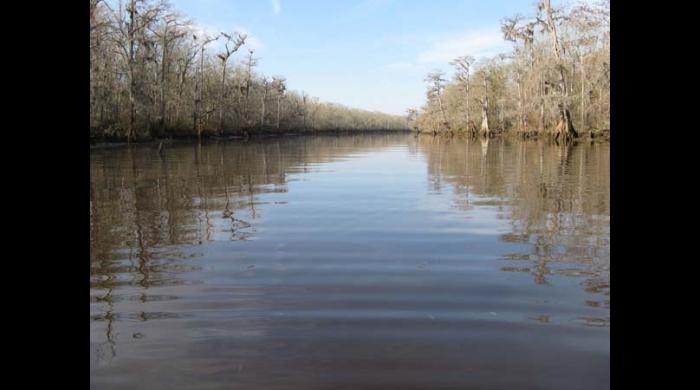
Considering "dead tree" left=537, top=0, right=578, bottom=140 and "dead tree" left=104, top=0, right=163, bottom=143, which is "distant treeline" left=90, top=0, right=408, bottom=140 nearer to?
"dead tree" left=104, top=0, right=163, bottom=143

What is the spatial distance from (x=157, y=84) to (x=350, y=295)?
45276 millimetres

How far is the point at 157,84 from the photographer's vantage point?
4553 cm

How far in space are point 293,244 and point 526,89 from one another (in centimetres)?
3762

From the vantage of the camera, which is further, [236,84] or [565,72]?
[236,84]

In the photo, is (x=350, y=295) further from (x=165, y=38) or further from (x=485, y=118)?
(x=485, y=118)

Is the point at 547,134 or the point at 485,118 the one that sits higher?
the point at 485,118

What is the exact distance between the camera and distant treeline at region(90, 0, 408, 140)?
34.7m

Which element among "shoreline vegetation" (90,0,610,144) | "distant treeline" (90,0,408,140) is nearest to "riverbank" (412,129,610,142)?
"shoreline vegetation" (90,0,610,144)

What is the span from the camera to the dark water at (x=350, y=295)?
8.88 ft

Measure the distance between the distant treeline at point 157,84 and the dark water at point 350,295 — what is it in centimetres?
2246

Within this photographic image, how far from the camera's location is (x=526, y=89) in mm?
40281

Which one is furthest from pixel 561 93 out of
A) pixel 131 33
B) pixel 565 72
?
pixel 131 33
